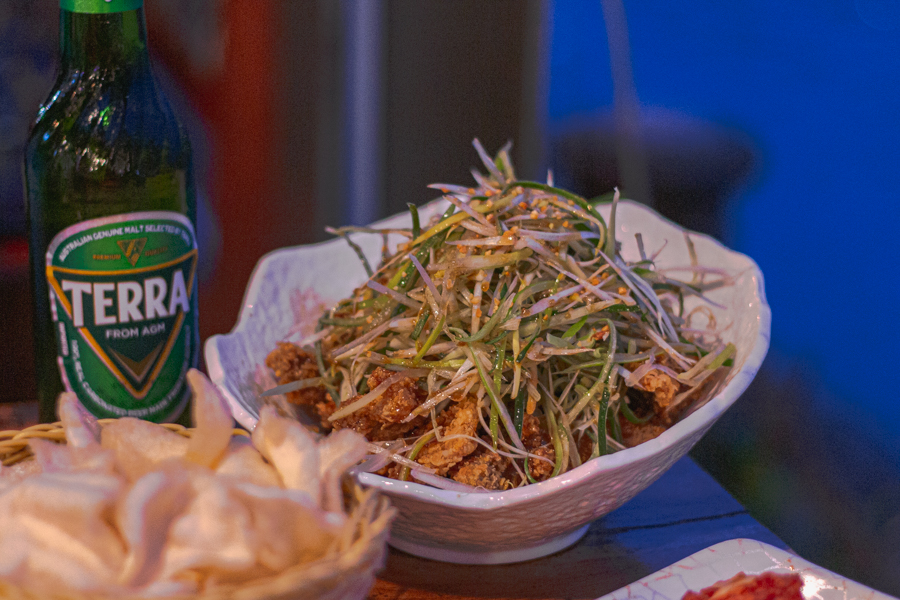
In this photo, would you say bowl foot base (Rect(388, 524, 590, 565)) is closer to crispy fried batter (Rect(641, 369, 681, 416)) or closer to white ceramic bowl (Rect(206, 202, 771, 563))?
white ceramic bowl (Rect(206, 202, 771, 563))

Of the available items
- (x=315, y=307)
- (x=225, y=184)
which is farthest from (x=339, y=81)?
(x=315, y=307)

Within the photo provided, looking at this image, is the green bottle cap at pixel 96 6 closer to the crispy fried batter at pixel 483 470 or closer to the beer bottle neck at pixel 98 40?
the beer bottle neck at pixel 98 40

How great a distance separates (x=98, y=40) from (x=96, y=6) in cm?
4

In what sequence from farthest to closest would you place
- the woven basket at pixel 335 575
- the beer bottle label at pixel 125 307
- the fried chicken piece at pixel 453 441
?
1. the beer bottle label at pixel 125 307
2. the fried chicken piece at pixel 453 441
3. the woven basket at pixel 335 575

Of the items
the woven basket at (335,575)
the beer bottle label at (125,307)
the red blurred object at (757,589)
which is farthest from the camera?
the beer bottle label at (125,307)

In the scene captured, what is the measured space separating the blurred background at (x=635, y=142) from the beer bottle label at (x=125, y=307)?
0.50 m

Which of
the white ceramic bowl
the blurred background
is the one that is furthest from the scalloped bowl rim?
the blurred background

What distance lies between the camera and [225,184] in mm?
1609

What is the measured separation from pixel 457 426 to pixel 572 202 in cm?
31

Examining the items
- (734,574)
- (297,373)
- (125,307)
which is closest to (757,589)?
(734,574)

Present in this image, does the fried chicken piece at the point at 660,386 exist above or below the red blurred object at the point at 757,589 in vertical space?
above

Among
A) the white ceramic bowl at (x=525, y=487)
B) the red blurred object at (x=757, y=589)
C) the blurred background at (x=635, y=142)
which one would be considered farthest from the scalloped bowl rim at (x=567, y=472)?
the blurred background at (x=635, y=142)

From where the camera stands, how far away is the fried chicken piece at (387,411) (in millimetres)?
735

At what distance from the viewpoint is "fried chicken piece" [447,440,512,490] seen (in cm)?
69
